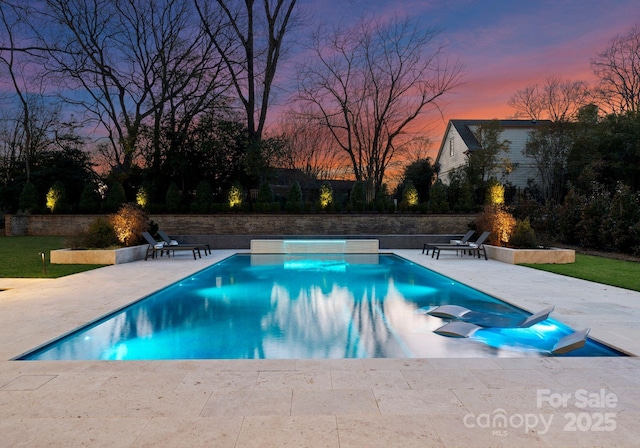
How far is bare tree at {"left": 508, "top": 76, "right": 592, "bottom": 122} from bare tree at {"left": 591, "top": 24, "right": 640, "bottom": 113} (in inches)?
60.2

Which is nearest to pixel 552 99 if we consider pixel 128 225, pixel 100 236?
pixel 128 225

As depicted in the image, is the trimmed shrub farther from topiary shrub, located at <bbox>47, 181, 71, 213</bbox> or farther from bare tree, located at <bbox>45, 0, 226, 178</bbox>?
topiary shrub, located at <bbox>47, 181, 71, 213</bbox>

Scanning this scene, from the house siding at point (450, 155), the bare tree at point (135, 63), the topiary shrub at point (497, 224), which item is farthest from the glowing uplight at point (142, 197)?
the house siding at point (450, 155)

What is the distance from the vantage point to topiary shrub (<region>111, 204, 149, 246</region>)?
12914 millimetres

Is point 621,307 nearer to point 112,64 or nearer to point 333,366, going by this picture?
point 333,366

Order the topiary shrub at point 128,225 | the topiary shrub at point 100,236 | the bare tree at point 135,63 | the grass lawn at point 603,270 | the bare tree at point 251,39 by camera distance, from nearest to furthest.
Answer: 1. the grass lawn at point 603,270
2. the topiary shrub at point 100,236
3. the topiary shrub at point 128,225
4. the bare tree at point 251,39
5. the bare tree at point 135,63

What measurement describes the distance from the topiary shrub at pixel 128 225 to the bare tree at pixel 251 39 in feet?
33.4

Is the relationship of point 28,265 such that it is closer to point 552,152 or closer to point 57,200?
point 57,200

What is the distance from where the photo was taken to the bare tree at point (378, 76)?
24.3 m

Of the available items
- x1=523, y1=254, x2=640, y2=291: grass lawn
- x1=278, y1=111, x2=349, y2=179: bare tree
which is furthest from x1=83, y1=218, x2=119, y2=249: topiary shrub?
x1=278, y1=111, x2=349, y2=179: bare tree

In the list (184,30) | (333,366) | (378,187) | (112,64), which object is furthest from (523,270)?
(112,64)

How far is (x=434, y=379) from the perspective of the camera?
355 centimetres

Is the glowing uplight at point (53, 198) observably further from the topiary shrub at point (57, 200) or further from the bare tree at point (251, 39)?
the bare tree at point (251, 39)

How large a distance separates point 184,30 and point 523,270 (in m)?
22.2
